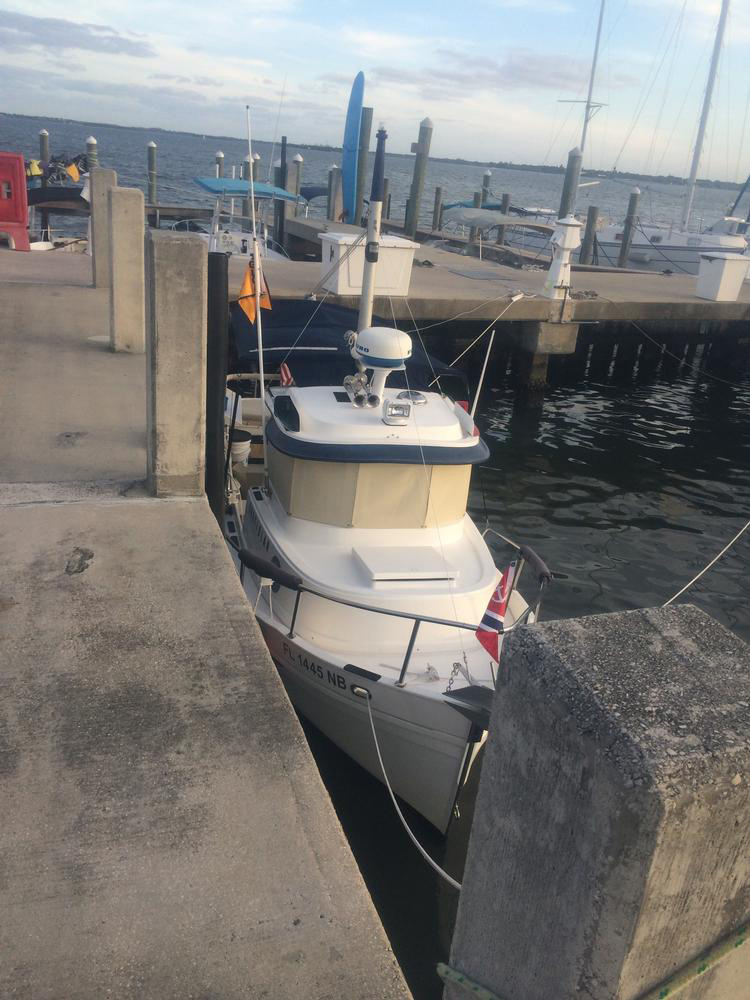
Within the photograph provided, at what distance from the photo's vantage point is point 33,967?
2.61 m

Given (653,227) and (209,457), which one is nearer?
(209,457)

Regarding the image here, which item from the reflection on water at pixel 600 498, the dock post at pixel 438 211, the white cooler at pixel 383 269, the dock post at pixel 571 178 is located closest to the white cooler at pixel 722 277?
the reflection on water at pixel 600 498

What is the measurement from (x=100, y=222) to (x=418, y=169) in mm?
17829

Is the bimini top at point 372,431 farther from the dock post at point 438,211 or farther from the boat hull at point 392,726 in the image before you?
the dock post at point 438,211

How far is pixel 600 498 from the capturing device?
1346 centimetres

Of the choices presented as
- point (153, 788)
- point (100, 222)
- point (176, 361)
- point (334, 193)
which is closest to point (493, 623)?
point (153, 788)

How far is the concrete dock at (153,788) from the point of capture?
2.69 m

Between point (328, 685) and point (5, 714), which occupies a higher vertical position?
point (5, 714)

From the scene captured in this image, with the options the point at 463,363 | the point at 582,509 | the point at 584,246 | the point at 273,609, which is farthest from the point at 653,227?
the point at 273,609

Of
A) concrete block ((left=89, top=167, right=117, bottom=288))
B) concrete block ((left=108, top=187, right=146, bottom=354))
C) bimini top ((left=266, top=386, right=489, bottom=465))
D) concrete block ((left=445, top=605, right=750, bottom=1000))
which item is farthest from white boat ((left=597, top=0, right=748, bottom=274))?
concrete block ((left=445, top=605, right=750, bottom=1000))

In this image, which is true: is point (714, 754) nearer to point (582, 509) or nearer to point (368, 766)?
point (368, 766)

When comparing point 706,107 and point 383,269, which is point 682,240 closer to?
point 706,107

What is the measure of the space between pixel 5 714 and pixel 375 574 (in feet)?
10.8

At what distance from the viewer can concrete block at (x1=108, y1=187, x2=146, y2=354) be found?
9367 millimetres
